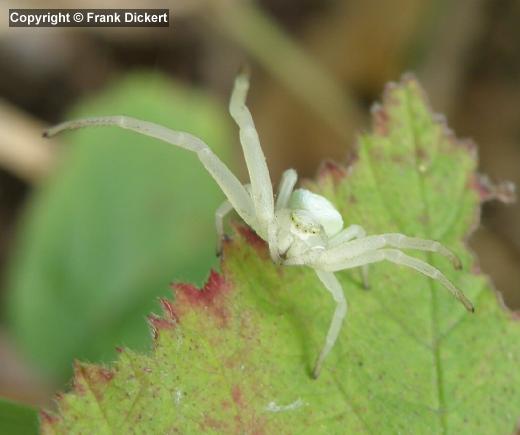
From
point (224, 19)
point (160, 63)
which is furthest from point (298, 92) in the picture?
point (160, 63)

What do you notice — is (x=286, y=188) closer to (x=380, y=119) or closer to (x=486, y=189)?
(x=380, y=119)

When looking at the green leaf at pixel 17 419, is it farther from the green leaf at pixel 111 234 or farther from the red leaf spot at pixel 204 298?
the green leaf at pixel 111 234

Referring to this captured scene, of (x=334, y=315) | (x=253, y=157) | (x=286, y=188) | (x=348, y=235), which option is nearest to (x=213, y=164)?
(x=253, y=157)

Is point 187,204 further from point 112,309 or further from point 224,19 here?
point 224,19

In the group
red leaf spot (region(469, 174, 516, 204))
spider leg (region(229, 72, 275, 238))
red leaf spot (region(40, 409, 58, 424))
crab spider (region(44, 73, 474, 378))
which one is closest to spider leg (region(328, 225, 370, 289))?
crab spider (region(44, 73, 474, 378))

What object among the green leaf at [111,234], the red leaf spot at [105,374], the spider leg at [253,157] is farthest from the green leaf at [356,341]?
the green leaf at [111,234]

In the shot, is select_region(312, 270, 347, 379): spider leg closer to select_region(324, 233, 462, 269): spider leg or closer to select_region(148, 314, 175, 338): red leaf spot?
select_region(324, 233, 462, 269): spider leg
